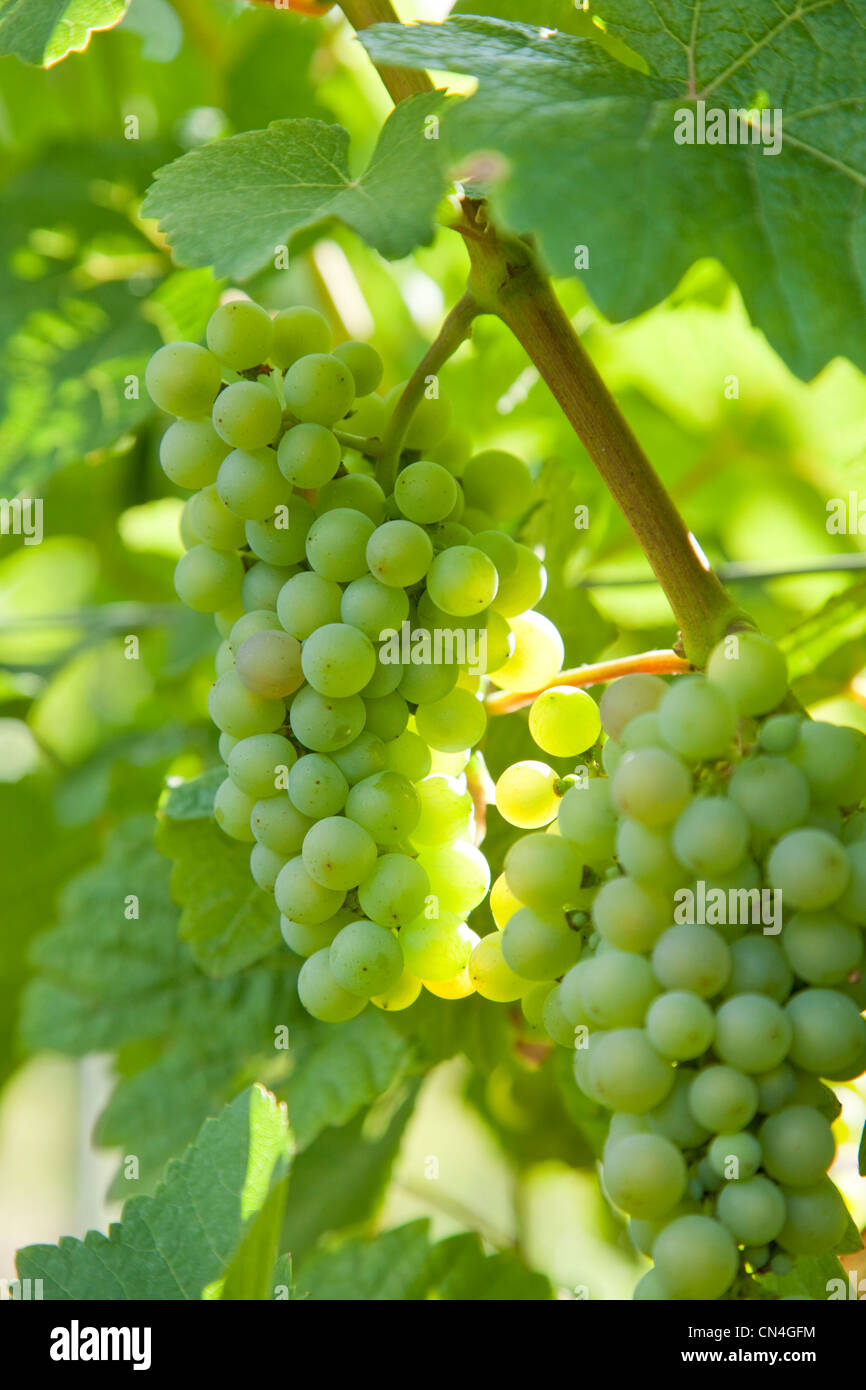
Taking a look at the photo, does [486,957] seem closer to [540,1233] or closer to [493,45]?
[493,45]

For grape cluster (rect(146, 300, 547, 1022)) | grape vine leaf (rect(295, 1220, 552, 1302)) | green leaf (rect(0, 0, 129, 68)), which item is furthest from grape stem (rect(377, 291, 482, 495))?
grape vine leaf (rect(295, 1220, 552, 1302))

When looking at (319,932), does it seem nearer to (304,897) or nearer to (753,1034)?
(304,897)

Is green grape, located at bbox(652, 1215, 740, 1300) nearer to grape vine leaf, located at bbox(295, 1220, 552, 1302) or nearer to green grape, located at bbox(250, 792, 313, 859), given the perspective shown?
green grape, located at bbox(250, 792, 313, 859)

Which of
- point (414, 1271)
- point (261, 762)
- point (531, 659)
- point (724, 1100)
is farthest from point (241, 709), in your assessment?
point (414, 1271)

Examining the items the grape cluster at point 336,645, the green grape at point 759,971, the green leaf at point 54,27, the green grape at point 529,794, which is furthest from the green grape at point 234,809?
the green leaf at point 54,27

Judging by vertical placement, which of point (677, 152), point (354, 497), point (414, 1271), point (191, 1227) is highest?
point (677, 152)
